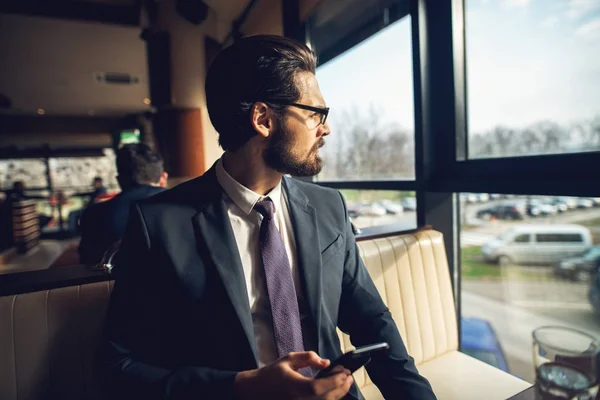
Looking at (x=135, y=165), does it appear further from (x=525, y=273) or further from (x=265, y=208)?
(x=525, y=273)

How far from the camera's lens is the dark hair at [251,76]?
1.10m

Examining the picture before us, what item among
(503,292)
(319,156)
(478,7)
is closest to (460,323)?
(503,292)

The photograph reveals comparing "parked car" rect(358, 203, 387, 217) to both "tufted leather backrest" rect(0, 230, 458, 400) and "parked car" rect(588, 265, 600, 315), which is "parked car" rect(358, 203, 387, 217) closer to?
"parked car" rect(588, 265, 600, 315)

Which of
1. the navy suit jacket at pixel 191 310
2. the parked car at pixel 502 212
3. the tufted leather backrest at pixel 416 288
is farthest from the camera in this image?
the parked car at pixel 502 212

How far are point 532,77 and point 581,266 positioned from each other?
38.3 inches

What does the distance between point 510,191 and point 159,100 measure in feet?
20.9

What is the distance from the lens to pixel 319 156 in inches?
47.6

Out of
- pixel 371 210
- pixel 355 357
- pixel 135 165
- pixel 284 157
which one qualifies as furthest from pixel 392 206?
pixel 135 165

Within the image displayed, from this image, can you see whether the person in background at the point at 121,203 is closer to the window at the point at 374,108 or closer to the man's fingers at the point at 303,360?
the window at the point at 374,108

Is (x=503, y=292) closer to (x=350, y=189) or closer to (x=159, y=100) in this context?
(x=350, y=189)

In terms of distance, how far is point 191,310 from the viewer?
3.17 feet

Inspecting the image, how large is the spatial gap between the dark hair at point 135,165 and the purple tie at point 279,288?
174 cm

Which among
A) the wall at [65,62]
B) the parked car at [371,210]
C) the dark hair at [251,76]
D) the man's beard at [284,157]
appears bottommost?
the parked car at [371,210]

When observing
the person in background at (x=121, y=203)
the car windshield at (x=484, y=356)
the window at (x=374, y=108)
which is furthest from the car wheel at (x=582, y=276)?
the person in background at (x=121, y=203)
